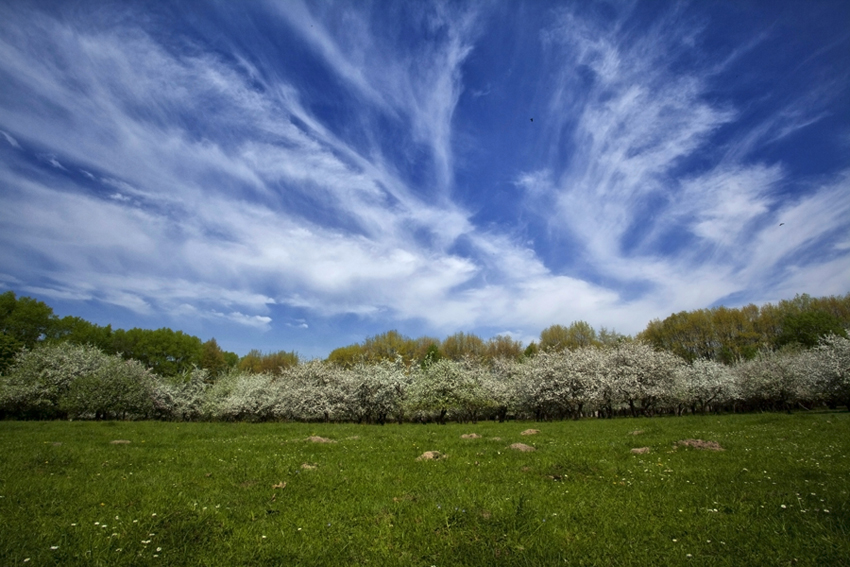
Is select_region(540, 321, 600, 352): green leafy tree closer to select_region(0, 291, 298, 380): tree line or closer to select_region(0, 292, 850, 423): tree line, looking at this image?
select_region(0, 292, 850, 423): tree line

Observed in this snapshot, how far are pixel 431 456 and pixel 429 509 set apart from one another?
5856mm

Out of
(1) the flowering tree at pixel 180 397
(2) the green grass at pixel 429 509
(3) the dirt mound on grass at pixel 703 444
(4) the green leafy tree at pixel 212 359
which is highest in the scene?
(4) the green leafy tree at pixel 212 359

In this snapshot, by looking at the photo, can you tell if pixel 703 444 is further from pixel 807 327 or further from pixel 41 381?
pixel 807 327

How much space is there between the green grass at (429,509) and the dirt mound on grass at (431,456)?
554 mm

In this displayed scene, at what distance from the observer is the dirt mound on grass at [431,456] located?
543 inches

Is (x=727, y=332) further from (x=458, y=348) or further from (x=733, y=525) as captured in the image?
(x=733, y=525)

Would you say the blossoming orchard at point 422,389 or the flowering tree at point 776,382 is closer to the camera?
the blossoming orchard at point 422,389

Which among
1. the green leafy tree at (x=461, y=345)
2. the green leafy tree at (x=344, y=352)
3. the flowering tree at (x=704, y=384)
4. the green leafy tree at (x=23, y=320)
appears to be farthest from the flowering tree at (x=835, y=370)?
the green leafy tree at (x=23, y=320)

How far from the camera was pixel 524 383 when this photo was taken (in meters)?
42.4

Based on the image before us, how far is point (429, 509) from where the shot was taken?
8.38 meters

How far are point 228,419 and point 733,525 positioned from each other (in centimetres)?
5218

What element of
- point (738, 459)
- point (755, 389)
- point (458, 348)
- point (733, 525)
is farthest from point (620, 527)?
point (458, 348)

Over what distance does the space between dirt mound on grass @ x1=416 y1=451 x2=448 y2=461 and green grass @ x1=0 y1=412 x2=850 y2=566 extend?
1.82ft

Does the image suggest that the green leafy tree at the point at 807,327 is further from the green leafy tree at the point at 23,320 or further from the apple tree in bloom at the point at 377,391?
the green leafy tree at the point at 23,320
